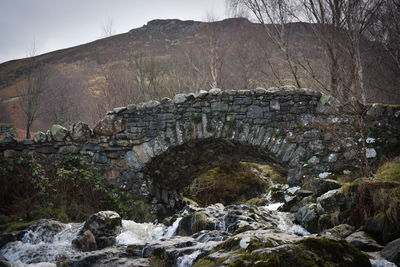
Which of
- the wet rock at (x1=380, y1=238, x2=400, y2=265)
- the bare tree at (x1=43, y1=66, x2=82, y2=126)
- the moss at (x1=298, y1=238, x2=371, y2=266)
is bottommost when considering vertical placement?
the wet rock at (x1=380, y1=238, x2=400, y2=265)

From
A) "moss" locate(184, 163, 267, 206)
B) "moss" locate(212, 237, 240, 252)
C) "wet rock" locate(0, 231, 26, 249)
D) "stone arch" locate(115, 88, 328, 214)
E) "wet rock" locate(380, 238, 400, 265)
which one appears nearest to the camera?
→ "wet rock" locate(380, 238, 400, 265)

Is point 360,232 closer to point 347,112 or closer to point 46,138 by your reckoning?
point 347,112

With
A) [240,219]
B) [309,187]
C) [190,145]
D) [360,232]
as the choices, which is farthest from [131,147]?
[360,232]

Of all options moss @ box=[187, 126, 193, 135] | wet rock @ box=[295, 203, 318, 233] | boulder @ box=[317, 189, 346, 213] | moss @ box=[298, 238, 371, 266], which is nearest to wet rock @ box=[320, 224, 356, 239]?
boulder @ box=[317, 189, 346, 213]

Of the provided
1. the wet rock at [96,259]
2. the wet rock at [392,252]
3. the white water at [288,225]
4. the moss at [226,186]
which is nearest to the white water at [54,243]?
the wet rock at [96,259]

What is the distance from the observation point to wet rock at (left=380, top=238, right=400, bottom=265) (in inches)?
97.5

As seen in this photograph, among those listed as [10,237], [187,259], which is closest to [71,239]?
[10,237]

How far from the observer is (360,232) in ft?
10.6

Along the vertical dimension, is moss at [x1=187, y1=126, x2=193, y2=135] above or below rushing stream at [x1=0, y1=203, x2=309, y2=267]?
above

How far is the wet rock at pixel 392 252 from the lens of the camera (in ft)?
8.13

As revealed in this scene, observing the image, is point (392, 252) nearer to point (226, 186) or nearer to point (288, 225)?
point (288, 225)

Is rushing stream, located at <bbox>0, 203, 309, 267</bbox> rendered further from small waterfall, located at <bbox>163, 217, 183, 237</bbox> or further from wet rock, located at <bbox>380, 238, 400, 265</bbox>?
wet rock, located at <bbox>380, 238, 400, 265</bbox>

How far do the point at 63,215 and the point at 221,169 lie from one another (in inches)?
276

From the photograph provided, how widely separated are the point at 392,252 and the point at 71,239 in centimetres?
477
